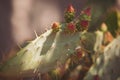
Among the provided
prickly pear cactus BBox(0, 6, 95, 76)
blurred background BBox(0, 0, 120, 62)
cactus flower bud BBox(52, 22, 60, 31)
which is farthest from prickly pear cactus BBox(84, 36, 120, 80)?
blurred background BBox(0, 0, 120, 62)

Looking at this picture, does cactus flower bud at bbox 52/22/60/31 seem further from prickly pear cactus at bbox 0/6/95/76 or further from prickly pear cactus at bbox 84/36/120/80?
prickly pear cactus at bbox 84/36/120/80

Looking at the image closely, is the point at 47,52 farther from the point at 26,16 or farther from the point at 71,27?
the point at 26,16

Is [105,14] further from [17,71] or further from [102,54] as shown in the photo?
[17,71]

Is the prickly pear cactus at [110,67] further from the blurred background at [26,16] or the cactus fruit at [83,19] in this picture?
the blurred background at [26,16]

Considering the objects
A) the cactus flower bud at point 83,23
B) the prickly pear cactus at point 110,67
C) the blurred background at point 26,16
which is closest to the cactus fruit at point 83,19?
the cactus flower bud at point 83,23

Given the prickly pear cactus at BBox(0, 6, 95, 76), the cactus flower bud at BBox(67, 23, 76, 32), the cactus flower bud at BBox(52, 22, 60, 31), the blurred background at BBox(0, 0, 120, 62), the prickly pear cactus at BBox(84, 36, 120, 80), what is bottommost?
the blurred background at BBox(0, 0, 120, 62)

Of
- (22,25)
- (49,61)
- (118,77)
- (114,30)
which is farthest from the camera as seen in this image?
(22,25)

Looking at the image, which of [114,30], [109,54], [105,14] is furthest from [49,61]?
[105,14]

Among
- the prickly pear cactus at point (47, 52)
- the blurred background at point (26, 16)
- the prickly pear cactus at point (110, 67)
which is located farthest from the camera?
the blurred background at point (26, 16)
